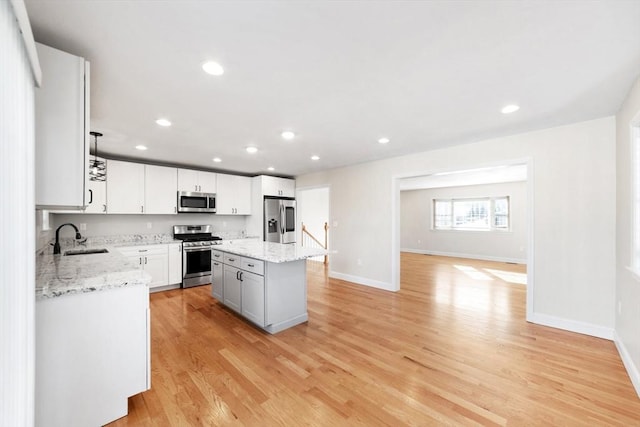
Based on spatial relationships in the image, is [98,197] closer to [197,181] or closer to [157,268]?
[157,268]

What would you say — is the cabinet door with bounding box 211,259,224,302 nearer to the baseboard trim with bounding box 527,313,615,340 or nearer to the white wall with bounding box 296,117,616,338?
the white wall with bounding box 296,117,616,338

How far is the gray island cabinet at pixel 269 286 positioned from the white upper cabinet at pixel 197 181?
2.36 meters

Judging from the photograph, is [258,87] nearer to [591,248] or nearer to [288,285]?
[288,285]

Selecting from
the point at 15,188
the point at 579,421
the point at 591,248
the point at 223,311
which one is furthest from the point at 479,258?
the point at 15,188

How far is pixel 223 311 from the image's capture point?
371cm

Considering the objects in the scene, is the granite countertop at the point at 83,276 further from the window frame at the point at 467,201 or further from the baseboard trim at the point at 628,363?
the window frame at the point at 467,201

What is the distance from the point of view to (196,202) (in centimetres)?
539

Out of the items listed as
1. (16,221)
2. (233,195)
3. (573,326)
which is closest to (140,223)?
(233,195)

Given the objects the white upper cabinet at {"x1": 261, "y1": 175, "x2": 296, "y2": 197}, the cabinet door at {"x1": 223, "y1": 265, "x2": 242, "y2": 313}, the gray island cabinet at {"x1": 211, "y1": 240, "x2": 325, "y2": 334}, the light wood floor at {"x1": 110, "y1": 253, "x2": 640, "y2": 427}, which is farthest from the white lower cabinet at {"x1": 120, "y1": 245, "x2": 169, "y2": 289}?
the white upper cabinet at {"x1": 261, "y1": 175, "x2": 296, "y2": 197}

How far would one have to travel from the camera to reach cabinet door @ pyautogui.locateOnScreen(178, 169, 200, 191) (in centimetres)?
520

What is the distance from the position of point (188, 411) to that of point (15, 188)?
1.69 m

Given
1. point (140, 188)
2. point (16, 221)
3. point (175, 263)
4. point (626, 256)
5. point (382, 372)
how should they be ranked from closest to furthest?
point (16, 221) → point (382, 372) → point (626, 256) → point (140, 188) → point (175, 263)

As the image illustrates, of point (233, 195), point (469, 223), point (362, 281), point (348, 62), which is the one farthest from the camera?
point (469, 223)

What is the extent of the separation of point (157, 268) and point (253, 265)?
102 inches
